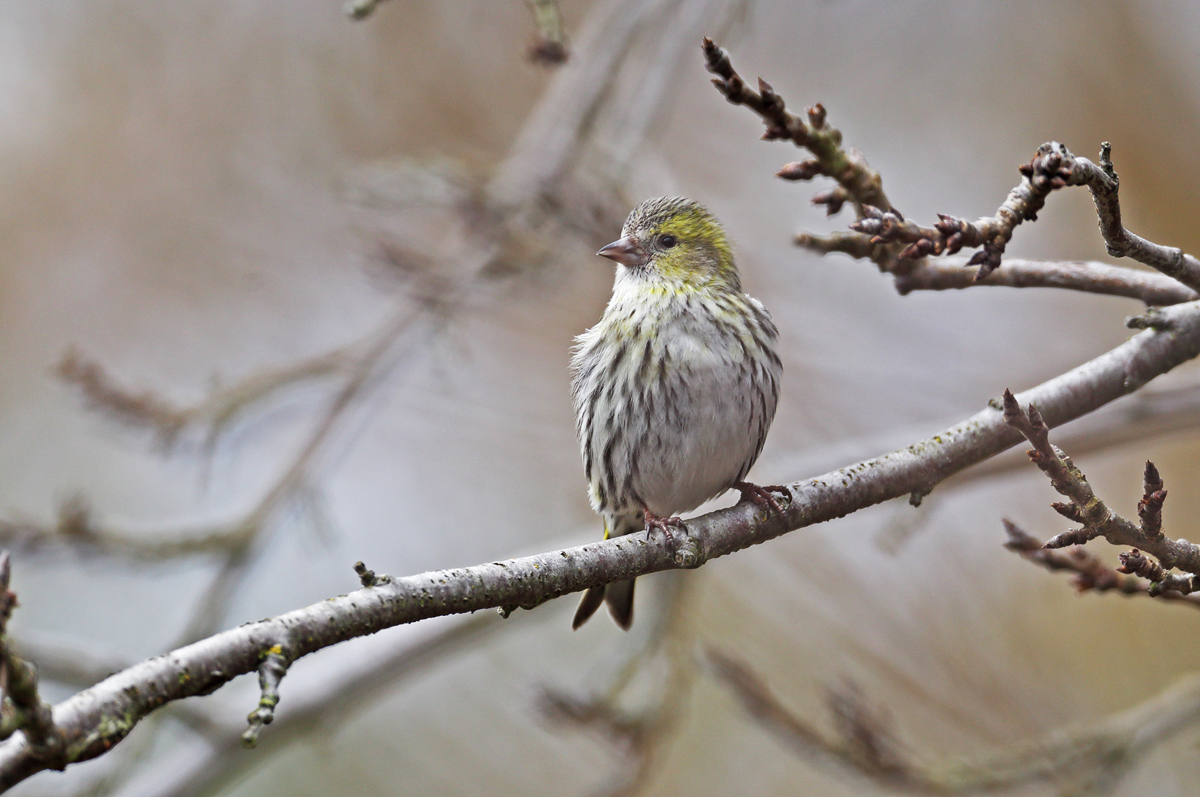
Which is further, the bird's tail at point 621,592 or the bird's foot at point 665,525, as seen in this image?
the bird's tail at point 621,592

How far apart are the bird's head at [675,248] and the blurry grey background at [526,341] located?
0.85 metres

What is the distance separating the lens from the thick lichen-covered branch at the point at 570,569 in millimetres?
1944

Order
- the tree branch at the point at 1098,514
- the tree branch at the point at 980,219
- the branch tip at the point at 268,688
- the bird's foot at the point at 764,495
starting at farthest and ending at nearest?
the bird's foot at the point at 764,495, the tree branch at the point at 980,219, the tree branch at the point at 1098,514, the branch tip at the point at 268,688

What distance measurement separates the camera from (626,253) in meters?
4.43

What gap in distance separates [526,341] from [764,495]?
18.0ft

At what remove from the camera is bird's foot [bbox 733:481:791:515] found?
3.25 meters

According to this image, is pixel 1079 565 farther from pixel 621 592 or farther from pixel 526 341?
pixel 526 341

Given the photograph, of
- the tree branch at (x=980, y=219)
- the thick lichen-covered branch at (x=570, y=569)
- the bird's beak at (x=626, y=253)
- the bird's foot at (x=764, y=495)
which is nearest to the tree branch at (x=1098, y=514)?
the tree branch at (x=980, y=219)

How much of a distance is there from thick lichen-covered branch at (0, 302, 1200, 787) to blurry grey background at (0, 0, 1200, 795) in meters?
1.61

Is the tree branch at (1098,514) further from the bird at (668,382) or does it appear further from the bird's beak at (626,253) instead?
the bird's beak at (626,253)

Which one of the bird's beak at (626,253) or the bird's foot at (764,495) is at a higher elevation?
the bird's beak at (626,253)

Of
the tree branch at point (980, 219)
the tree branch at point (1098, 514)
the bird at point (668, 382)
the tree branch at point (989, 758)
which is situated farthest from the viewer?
the tree branch at point (989, 758)

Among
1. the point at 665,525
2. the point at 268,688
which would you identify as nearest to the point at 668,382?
the point at 665,525

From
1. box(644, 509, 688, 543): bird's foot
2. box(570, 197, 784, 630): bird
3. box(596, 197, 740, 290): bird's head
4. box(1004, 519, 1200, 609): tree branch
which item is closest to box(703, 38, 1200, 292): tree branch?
box(1004, 519, 1200, 609): tree branch
